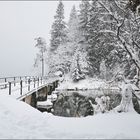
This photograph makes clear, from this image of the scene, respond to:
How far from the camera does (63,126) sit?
9477mm

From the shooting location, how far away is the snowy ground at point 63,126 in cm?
835

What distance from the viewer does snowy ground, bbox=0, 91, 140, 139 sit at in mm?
8347

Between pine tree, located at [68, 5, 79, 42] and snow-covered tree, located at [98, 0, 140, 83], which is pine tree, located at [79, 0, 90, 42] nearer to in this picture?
pine tree, located at [68, 5, 79, 42]

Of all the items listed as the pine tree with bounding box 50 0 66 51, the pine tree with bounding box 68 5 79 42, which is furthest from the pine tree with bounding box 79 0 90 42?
the pine tree with bounding box 50 0 66 51

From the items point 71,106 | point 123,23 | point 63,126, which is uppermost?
point 123,23

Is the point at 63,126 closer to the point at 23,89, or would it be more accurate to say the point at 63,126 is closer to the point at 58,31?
the point at 23,89

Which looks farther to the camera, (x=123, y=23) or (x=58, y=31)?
(x=58, y=31)

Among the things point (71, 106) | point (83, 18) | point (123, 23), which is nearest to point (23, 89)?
point (71, 106)

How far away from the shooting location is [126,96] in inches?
537

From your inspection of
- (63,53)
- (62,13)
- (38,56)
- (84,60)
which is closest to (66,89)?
(84,60)

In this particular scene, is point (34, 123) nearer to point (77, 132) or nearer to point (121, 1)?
point (77, 132)

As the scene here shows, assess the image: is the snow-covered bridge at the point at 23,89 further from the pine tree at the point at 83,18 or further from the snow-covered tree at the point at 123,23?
the pine tree at the point at 83,18

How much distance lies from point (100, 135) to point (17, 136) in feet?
Answer: 7.87

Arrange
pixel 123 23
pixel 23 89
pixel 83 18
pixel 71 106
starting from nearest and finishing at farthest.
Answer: pixel 123 23 → pixel 23 89 → pixel 71 106 → pixel 83 18
